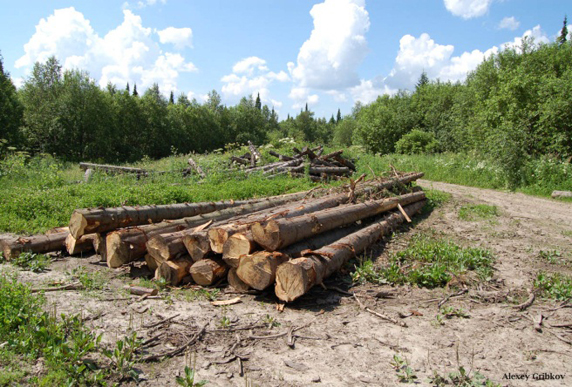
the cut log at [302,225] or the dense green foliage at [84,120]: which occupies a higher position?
the dense green foliage at [84,120]

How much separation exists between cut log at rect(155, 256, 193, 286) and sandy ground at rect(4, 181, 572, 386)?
0.34 metres

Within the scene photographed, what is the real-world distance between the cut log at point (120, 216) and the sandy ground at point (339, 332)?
653mm

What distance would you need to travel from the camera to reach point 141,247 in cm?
588

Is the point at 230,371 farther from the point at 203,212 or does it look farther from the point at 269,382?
the point at 203,212

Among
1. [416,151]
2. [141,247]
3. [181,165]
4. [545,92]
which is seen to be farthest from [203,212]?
[416,151]

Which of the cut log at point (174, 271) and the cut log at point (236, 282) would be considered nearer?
the cut log at point (236, 282)

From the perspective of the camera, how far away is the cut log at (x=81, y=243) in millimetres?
6359

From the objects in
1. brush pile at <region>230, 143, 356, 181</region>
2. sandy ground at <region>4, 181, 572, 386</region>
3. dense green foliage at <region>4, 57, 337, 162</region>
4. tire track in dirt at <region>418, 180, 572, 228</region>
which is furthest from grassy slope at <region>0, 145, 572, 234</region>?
dense green foliage at <region>4, 57, 337, 162</region>

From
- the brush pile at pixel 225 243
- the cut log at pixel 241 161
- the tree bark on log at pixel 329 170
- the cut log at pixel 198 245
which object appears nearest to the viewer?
the brush pile at pixel 225 243

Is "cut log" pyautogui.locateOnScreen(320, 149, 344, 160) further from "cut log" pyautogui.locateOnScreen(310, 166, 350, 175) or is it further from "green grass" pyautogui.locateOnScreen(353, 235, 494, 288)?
"green grass" pyautogui.locateOnScreen(353, 235, 494, 288)

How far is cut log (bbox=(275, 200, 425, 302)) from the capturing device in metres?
4.50

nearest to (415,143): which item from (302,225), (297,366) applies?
(302,225)

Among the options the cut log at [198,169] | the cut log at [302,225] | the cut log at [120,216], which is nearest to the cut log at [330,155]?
the cut log at [198,169]

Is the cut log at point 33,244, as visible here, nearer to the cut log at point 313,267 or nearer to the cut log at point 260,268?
the cut log at point 260,268
